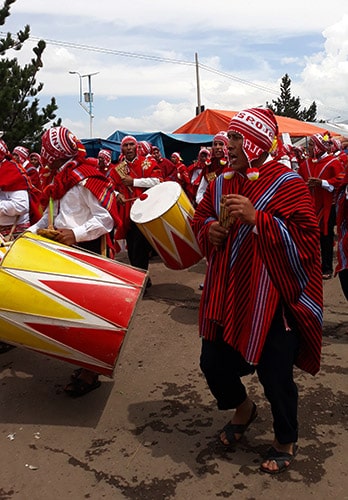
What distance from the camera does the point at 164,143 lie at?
14.8 metres

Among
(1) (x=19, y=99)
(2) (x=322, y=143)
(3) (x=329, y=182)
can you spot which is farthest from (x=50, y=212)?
(1) (x=19, y=99)

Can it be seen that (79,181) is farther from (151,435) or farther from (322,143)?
(322,143)

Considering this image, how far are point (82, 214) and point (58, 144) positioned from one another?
0.52 metres

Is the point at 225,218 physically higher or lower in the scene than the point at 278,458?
higher

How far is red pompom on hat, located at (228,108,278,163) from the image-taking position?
255 cm

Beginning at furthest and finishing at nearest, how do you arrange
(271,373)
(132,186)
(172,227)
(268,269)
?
(132,186) → (172,227) → (271,373) → (268,269)

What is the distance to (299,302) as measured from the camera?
8.38 ft

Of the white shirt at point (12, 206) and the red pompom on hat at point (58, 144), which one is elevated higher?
the red pompom on hat at point (58, 144)

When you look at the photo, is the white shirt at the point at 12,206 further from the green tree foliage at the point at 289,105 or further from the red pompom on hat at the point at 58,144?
the green tree foliage at the point at 289,105

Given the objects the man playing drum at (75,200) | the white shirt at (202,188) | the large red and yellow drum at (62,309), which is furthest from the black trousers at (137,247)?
the large red and yellow drum at (62,309)

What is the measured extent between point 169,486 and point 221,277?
1.07 meters

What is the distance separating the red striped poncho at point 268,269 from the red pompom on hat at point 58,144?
1430 mm

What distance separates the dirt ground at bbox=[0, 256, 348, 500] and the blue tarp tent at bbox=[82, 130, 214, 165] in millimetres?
9807

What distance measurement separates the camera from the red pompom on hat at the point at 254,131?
2553mm
